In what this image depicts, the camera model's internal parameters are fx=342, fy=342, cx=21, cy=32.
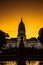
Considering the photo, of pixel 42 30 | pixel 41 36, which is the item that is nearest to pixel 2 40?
pixel 41 36

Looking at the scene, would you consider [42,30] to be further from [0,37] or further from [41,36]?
[0,37]

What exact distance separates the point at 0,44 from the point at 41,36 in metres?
26.8

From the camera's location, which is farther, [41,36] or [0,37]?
[41,36]

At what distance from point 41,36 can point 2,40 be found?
21044mm

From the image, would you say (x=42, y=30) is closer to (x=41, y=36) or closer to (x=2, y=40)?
(x=41, y=36)

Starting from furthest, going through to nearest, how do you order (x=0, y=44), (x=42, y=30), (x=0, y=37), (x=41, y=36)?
1. (x=42, y=30)
2. (x=41, y=36)
3. (x=0, y=37)
4. (x=0, y=44)

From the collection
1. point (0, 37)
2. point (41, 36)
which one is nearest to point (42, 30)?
point (41, 36)

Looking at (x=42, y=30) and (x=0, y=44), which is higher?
(x=42, y=30)

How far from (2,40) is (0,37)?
234cm

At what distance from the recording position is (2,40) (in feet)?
424

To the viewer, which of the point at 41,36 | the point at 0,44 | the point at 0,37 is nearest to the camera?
the point at 0,44

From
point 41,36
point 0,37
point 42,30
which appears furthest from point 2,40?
point 42,30

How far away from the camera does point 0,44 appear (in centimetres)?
12175

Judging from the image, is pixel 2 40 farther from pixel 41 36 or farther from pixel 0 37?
pixel 41 36
